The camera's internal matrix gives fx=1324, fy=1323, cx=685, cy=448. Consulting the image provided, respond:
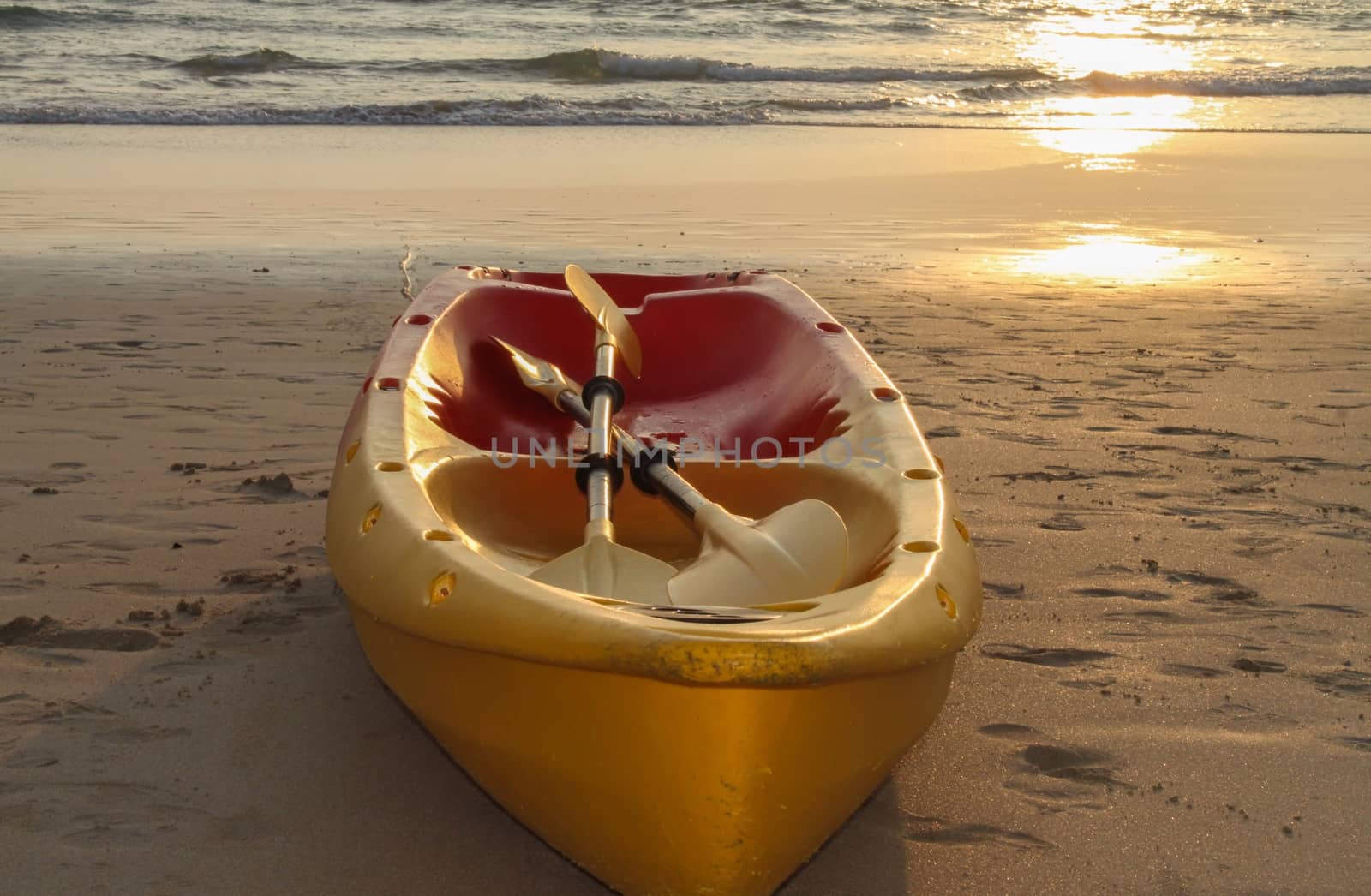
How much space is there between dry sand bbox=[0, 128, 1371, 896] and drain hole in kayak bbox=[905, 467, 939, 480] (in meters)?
0.47

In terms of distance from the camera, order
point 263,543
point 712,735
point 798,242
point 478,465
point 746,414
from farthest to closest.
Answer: point 798,242 < point 746,414 < point 263,543 < point 478,465 < point 712,735

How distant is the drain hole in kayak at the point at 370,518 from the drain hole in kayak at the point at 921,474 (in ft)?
3.43

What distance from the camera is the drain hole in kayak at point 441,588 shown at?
2068mm

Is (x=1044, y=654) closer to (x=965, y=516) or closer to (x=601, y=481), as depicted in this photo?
(x=965, y=516)

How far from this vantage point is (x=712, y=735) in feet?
5.88

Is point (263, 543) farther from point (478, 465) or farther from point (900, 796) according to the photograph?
point (900, 796)

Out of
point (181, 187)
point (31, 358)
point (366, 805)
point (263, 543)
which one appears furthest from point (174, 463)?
point (181, 187)

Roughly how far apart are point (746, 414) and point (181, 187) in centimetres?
677

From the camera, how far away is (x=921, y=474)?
2.71m

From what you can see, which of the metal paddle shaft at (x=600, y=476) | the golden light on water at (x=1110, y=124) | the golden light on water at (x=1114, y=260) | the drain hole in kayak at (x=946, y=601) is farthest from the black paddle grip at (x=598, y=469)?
the golden light on water at (x=1110, y=124)

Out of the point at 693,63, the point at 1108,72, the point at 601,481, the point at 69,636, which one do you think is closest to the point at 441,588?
the point at 601,481

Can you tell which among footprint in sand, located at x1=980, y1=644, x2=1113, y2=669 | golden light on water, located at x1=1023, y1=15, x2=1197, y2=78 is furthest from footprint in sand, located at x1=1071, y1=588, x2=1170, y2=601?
golden light on water, located at x1=1023, y1=15, x2=1197, y2=78

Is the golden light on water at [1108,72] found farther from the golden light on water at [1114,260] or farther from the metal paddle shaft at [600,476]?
the metal paddle shaft at [600,476]

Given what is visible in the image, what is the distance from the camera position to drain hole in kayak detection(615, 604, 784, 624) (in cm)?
192
